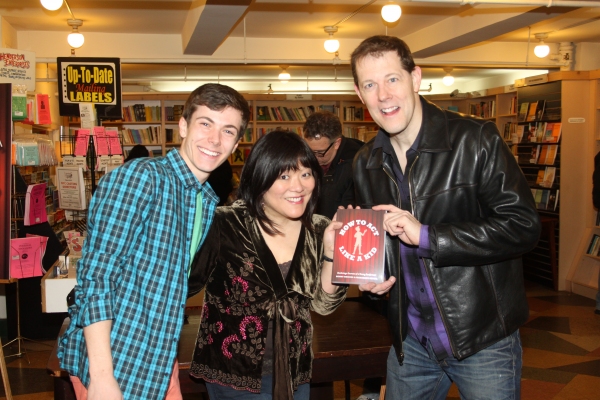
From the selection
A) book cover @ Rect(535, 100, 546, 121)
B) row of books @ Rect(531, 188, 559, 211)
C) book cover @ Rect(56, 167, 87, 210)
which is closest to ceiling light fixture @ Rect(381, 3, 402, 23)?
book cover @ Rect(56, 167, 87, 210)

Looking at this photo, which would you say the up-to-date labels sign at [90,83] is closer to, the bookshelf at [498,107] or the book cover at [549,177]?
the bookshelf at [498,107]

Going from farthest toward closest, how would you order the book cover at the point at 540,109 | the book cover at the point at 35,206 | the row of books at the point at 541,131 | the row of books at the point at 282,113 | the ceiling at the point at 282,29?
the row of books at the point at 282,113
the book cover at the point at 540,109
the row of books at the point at 541,131
the ceiling at the point at 282,29
the book cover at the point at 35,206

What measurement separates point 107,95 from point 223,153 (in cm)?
407

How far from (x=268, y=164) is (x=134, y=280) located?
0.65 metres

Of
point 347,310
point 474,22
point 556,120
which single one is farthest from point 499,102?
point 347,310

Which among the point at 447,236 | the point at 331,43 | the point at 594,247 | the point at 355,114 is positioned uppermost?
the point at 331,43

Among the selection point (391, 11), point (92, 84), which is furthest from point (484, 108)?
point (92, 84)

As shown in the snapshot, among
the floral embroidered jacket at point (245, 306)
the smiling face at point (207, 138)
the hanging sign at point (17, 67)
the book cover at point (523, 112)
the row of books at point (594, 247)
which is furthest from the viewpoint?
the book cover at point (523, 112)

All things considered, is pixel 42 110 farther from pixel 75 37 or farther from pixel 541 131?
pixel 541 131

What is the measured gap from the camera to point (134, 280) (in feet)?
5.19

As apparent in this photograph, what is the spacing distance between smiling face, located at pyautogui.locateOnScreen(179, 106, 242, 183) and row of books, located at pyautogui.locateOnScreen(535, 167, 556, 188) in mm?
6730

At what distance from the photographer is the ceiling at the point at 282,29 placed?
20.3 ft

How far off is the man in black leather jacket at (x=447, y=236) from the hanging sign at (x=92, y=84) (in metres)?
4.09

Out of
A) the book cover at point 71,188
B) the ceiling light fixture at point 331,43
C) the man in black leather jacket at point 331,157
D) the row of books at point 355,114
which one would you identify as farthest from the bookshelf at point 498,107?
the book cover at point 71,188
